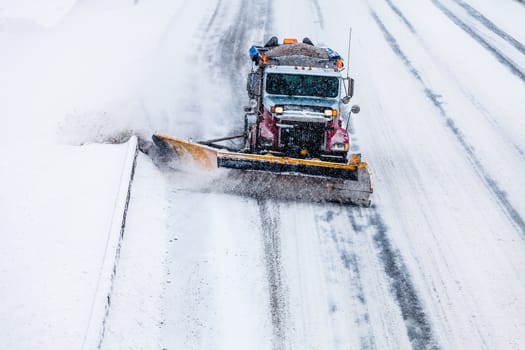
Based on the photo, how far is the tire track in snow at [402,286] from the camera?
23.8 ft

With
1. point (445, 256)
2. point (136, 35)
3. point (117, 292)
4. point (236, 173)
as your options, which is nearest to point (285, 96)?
point (236, 173)

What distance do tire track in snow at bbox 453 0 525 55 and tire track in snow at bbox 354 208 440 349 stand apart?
11018mm

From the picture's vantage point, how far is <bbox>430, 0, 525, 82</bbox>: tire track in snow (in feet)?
52.5

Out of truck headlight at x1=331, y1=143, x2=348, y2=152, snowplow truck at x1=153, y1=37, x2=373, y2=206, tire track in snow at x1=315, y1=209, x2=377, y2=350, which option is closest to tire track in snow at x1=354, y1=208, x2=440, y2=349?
tire track in snow at x1=315, y1=209, x2=377, y2=350

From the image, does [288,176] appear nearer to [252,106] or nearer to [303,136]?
[303,136]

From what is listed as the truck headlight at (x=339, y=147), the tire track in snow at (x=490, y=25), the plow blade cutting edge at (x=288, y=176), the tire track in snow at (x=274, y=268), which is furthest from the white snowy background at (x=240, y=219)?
the truck headlight at (x=339, y=147)

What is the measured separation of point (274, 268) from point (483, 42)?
1332 cm

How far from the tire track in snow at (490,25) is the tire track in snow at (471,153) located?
374 centimetres

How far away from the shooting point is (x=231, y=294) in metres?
7.83

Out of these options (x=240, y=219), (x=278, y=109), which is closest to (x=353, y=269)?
(x=240, y=219)

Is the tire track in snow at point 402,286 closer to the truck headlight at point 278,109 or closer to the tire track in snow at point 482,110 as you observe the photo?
the truck headlight at point 278,109

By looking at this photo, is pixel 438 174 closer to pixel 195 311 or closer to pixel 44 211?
pixel 195 311

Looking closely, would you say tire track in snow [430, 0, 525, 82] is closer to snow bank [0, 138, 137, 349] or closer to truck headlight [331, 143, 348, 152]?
truck headlight [331, 143, 348, 152]

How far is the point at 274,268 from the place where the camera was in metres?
8.37
